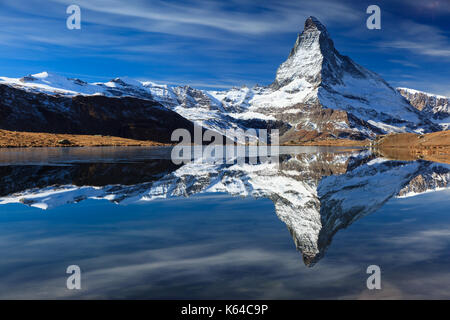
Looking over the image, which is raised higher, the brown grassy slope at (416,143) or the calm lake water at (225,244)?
the brown grassy slope at (416,143)

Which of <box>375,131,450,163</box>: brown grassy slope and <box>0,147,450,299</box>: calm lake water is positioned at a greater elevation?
<box>375,131,450,163</box>: brown grassy slope

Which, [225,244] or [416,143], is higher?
[416,143]

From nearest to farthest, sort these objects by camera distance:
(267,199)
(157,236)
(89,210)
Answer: (157,236) < (89,210) < (267,199)

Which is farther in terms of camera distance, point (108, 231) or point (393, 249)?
point (108, 231)

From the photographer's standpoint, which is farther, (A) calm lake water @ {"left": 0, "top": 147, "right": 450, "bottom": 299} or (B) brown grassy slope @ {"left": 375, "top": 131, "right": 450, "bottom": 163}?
(B) brown grassy slope @ {"left": 375, "top": 131, "right": 450, "bottom": 163}

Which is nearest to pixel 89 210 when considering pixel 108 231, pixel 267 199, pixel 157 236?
pixel 108 231

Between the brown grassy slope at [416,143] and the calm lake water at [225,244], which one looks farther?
the brown grassy slope at [416,143]

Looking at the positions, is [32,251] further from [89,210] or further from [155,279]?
[89,210]

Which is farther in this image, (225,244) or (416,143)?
(416,143)
